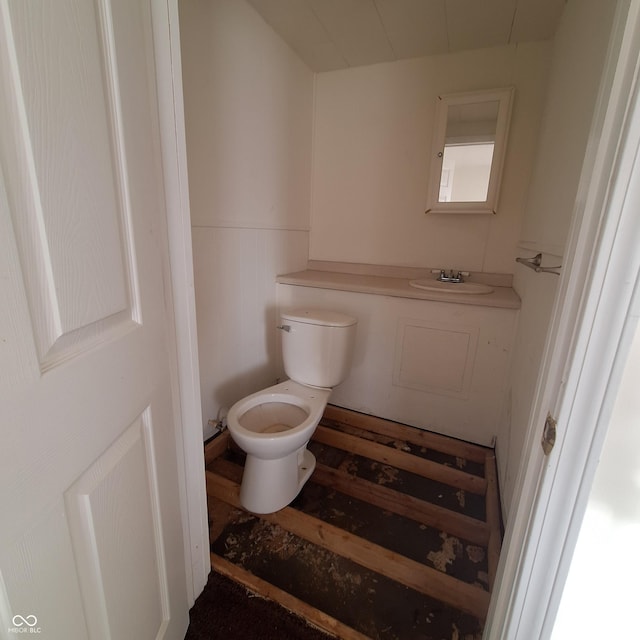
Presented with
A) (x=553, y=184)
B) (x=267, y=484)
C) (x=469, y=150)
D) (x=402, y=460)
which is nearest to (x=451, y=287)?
(x=553, y=184)

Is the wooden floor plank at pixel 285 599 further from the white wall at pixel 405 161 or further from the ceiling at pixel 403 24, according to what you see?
the ceiling at pixel 403 24

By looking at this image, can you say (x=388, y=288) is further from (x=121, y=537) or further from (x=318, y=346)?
(x=121, y=537)

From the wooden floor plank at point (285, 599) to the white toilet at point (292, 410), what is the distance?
240 mm

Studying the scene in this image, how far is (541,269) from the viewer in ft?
3.56

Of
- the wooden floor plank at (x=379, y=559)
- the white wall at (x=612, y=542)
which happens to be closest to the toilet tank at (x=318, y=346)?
the wooden floor plank at (x=379, y=559)

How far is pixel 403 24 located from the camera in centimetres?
162

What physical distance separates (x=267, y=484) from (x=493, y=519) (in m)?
0.91

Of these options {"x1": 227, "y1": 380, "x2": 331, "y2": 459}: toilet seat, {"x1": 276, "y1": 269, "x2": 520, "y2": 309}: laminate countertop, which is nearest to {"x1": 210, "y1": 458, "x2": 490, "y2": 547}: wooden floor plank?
{"x1": 227, "y1": 380, "x2": 331, "y2": 459}: toilet seat

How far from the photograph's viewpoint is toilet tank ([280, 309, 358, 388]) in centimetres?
162

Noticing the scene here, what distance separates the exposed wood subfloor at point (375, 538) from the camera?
103 centimetres

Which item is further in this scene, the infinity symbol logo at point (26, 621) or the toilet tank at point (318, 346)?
the toilet tank at point (318, 346)

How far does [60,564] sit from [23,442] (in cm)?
21

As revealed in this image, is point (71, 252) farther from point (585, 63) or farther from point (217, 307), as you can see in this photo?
point (585, 63)

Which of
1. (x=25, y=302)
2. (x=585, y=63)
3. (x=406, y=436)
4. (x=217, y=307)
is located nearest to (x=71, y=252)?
(x=25, y=302)
